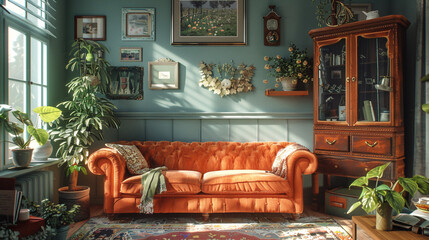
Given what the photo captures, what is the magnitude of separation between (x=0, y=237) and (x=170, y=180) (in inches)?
57.3

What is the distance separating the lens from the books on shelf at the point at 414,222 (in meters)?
1.66

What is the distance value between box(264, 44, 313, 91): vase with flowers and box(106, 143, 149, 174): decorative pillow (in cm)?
179

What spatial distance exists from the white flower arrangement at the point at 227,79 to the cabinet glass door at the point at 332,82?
0.87 metres

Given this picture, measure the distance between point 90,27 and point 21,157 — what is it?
1936 mm

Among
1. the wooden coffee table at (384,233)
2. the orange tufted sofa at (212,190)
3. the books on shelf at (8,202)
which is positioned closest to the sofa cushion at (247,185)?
the orange tufted sofa at (212,190)

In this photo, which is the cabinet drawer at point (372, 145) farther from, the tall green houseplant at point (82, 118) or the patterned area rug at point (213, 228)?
the tall green houseplant at point (82, 118)

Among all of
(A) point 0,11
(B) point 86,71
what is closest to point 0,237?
(A) point 0,11

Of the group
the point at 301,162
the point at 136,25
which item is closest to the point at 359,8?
the point at 301,162

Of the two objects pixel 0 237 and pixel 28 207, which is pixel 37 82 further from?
pixel 0 237

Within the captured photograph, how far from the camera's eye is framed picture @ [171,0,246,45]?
12.4 feet

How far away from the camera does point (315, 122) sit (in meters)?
3.36

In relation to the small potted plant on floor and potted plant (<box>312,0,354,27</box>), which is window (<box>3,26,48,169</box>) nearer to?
the small potted plant on floor

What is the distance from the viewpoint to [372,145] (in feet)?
9.81

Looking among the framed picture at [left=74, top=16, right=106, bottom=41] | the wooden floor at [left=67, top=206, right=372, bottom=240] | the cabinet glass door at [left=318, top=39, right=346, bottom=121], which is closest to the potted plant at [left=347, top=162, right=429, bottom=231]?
the wooden floor at [left=67, top=206, right=372, bottom=240]
